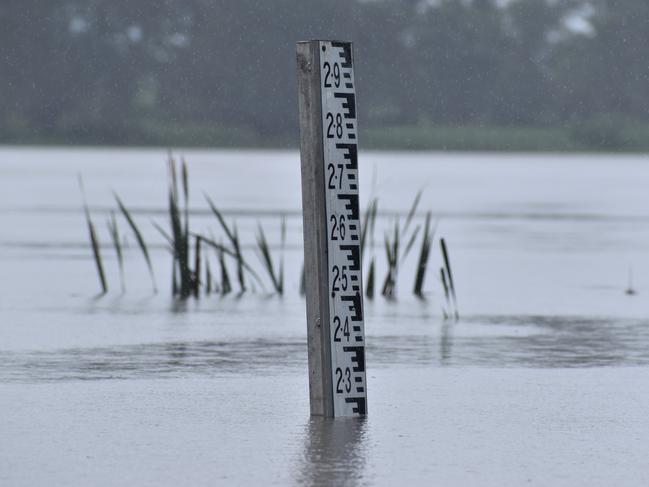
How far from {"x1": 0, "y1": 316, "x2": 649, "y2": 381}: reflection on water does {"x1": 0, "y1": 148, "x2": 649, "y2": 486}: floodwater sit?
0.06 ft

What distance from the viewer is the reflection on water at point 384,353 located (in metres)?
8.46

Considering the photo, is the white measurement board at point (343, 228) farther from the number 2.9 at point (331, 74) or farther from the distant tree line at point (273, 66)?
the distant tree line at point (273, 66)

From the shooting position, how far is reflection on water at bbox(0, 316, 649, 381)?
→ 27.8 ft

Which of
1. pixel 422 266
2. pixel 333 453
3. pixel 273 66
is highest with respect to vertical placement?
pixel 273 66

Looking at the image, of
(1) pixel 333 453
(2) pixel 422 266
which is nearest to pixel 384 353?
(1) pixel 333 453

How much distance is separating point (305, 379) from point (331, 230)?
1.35 metres

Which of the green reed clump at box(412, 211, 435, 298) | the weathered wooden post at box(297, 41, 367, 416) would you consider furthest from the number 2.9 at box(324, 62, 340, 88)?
the green reed clump at box(412, 211, 435, 298)

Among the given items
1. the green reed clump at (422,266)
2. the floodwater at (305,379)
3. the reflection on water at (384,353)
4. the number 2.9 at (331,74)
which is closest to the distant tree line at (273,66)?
the floodwater at (305,379)

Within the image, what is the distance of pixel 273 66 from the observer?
10750cm

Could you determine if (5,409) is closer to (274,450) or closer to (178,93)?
(274,450)

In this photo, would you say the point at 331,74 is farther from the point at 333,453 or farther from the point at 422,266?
the point at 422,266

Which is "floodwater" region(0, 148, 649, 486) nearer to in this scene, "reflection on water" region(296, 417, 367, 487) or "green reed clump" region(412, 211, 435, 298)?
"reflection on water" region(296, 417, 367, 487)

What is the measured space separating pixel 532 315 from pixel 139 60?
327 feet

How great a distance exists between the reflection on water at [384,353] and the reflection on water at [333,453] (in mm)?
1648
